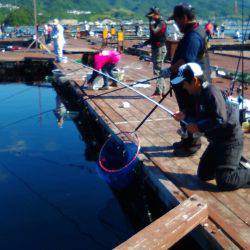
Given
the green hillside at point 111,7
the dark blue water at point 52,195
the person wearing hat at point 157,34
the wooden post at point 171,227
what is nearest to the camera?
the wooden post at point 171,227

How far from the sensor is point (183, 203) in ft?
12.8

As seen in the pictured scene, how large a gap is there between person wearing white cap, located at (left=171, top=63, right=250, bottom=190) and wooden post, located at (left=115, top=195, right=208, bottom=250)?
50cm

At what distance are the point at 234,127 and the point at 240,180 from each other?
1.79ft

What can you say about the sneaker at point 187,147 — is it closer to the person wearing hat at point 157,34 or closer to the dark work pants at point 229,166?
the dark work pants at point 229,166

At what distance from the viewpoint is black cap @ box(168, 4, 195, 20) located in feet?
16.9

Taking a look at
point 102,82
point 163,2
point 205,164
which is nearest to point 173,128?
point 205,164

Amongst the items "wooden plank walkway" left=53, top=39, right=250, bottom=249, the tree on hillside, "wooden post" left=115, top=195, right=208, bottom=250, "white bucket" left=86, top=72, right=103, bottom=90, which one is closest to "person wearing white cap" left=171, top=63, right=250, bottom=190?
"wooden plank walkway" left=53, top=39, right=250, bottom=249

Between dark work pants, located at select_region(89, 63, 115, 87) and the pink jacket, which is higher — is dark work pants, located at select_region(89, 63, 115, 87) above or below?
below

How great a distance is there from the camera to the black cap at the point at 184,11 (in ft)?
16.9

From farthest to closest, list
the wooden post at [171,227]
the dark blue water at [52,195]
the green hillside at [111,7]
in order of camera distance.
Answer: the green hillside at [111,7] → the dark blue water at [52,195] → the wooden post at [171,227]

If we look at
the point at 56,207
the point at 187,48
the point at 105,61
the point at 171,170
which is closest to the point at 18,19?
the point at 105,61

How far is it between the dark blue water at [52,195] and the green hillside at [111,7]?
8648cm

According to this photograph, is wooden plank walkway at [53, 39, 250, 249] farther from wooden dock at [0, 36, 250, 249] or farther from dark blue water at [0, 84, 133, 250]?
dark blue water at [0, 84, 133, 250]

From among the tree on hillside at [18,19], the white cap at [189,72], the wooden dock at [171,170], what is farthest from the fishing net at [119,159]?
the tree on hillside at [18,19]
